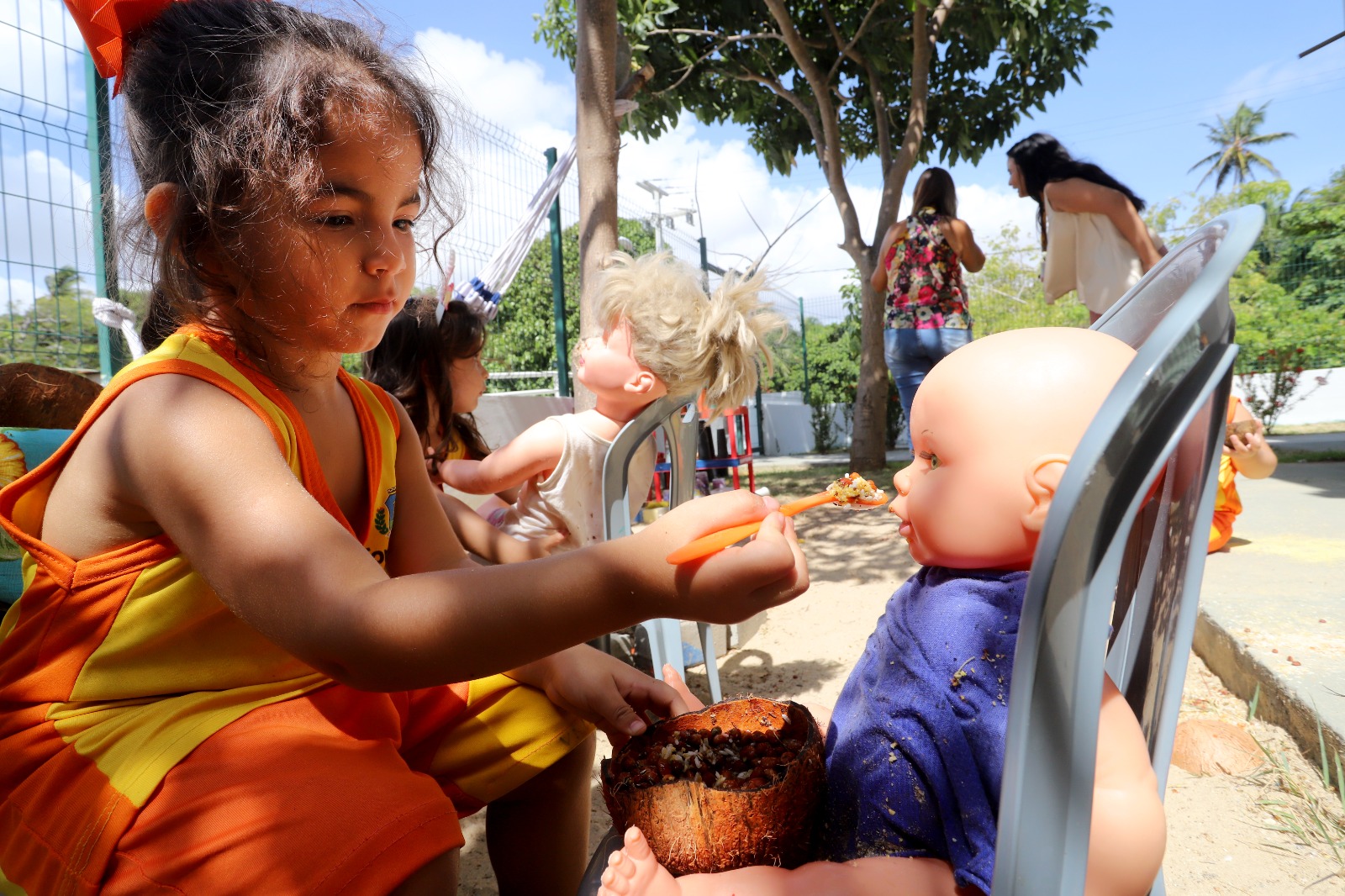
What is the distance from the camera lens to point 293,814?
85cm

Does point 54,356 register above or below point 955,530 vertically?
above

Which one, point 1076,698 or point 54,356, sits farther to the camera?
point 54,356

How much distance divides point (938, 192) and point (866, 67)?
408 centimetres

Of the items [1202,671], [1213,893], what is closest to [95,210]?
[1213,893]

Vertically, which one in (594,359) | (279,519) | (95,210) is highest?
(95,210)

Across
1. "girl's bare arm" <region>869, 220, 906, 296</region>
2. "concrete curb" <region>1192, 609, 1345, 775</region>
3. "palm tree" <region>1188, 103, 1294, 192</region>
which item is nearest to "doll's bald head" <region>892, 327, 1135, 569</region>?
"concrete curb" <region>1192, 609, 1345, 775</region>

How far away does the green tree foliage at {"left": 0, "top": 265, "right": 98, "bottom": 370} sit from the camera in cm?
318

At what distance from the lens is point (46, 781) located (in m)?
0.91

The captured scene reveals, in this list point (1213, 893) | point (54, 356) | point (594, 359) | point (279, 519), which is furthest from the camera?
point (54, 356)

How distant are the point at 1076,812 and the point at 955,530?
38cm

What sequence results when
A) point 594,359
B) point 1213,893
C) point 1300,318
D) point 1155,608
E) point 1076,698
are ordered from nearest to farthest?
point 1076,698, point 1155,608, point 1213,893, point 594,359, point 1300,318

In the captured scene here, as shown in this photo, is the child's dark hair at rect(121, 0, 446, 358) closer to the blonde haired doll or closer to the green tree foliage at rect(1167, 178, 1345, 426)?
the blonde haired doll

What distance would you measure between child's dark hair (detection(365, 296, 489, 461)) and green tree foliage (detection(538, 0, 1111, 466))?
18.5 feet

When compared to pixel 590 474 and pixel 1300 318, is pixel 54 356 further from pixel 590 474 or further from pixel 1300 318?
pixel 1300 318
